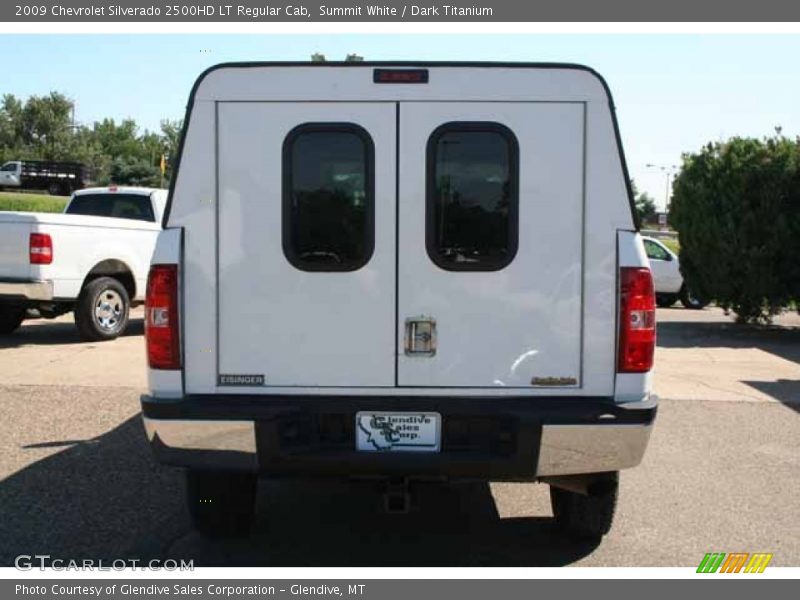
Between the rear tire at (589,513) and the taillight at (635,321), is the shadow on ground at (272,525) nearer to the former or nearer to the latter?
the rear tire at (589,513)

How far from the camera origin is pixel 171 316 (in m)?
3.84

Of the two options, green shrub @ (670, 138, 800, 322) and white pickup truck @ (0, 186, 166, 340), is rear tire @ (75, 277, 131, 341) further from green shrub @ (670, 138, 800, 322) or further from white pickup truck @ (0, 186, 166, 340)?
green shrub @ (670, 138, 800, 322)

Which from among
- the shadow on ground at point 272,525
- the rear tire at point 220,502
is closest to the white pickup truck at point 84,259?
the shadow on ground at point 272,525

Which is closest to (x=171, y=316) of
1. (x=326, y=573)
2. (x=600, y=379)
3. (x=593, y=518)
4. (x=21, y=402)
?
(x=326, y=573)

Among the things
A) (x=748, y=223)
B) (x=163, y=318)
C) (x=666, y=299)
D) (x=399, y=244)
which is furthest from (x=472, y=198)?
(x=666, y=299)

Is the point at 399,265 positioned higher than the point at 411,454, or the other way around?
the point at 399,265

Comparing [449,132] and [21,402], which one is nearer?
[449,132]

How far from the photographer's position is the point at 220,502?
4309 mm

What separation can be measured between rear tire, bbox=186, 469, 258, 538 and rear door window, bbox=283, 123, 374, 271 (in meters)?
1.21

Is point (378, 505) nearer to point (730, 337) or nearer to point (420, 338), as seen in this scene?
point (420, 338)

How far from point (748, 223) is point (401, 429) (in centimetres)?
1072

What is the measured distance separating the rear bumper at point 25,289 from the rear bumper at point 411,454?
710 cm
